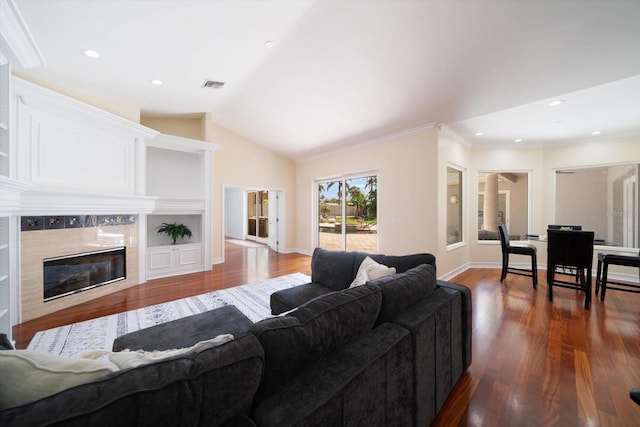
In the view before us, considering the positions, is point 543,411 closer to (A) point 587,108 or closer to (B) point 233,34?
(A) point 587,108

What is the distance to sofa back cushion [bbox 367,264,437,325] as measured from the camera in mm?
1396

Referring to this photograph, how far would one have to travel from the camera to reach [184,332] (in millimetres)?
1670

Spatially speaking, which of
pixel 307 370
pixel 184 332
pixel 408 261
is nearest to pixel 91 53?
pixel 184 332

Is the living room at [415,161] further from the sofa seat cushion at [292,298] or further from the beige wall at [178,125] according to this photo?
the sofa seat cushion at [292,298]

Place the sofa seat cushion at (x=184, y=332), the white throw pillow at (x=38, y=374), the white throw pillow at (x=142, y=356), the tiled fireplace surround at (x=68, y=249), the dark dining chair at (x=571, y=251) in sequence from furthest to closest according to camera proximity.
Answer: the dark dining chair at (x=571, y=251) < the tiled fireplace surround at (x=68, y=249) < the sofa seat cushion at (x=184, y=332) < the white throw pillow at (x=142, y=356) < the white throw pillow at (x=38, y=374)

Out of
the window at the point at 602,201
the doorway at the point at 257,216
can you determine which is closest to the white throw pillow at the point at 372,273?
the window at the point at 602,201

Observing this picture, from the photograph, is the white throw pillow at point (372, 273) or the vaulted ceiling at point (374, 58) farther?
the vaulted ceiling at point (374, 58)

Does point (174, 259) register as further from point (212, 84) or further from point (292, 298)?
point (292, 298)

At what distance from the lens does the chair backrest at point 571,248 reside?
3254mm

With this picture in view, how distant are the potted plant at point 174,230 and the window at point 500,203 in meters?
6.31

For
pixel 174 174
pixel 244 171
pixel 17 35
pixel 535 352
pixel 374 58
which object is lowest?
pixel 535 352

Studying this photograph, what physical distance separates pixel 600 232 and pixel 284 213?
6891mm

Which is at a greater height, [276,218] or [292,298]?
[276,218]

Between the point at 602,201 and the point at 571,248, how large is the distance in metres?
2.34
